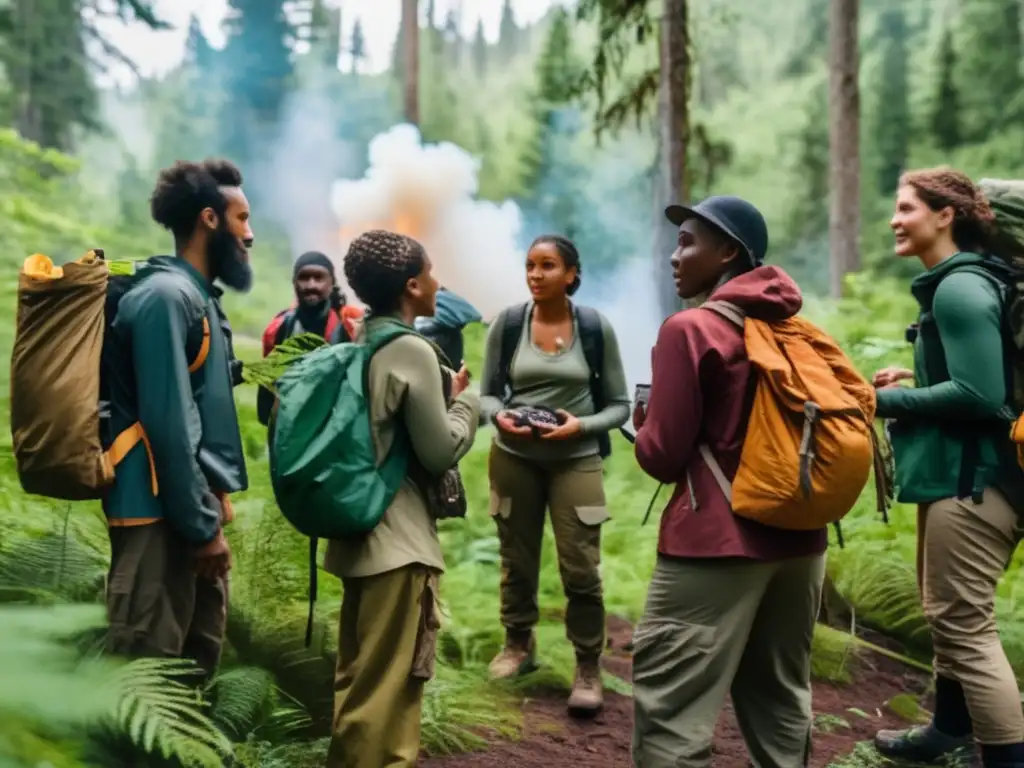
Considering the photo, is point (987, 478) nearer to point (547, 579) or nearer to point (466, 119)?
point (547, 579)

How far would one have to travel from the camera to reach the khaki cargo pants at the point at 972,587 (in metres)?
3.41

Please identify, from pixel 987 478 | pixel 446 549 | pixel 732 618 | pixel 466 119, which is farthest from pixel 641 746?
pixel 466 119

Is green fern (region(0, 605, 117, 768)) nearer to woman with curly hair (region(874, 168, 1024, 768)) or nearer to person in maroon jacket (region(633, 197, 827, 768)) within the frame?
person in maroon jacket (region(633, 197, 827, 768))

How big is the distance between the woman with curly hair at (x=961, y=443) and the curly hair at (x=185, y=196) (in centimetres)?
265

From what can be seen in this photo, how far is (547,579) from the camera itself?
6.92m

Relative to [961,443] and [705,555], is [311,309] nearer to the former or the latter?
[705,555]

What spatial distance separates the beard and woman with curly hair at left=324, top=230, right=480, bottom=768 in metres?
0.46

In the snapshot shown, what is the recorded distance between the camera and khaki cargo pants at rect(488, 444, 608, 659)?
14.5 feet

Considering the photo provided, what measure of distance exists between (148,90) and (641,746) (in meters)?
25.2

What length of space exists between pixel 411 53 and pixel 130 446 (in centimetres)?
1852

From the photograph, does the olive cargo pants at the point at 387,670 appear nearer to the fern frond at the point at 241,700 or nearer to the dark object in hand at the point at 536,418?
the fern frond at the point at 241,700

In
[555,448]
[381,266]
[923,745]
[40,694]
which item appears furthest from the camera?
[555,448]

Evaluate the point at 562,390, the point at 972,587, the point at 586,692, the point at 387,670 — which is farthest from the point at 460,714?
the point at 972,587

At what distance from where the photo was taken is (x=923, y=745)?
393 centimetres
